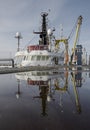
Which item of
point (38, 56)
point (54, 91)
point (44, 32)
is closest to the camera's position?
point (54, 91)

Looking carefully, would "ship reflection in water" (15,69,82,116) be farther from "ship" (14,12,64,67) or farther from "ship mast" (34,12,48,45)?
"ship mast" (34,12,48,45)

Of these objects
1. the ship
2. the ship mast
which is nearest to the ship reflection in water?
the ship

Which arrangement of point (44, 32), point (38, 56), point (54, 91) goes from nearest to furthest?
point (54, 91) < point (38, 56) < point (44, 32)

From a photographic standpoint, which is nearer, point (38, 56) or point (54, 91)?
point (54, 91)

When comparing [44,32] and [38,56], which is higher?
[44,32]

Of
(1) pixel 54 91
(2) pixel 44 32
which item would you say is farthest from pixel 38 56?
(1) pixel 54 91

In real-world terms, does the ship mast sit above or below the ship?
above

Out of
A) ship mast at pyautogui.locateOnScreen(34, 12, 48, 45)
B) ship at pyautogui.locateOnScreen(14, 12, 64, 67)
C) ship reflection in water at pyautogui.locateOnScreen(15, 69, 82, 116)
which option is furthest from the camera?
ship mast at pyautogui.locateOnScreen(34, 12, 48, 45)

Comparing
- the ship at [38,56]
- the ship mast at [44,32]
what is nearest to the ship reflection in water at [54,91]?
the ship at [38,56]

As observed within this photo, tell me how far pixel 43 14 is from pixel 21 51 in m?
13.6

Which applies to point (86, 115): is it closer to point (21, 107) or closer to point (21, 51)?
point (21, 107)

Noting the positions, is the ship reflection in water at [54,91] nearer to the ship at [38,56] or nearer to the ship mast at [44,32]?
the ship at [38,56]

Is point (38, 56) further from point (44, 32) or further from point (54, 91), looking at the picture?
point (54, 91)

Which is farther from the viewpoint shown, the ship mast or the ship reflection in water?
the ship mast
